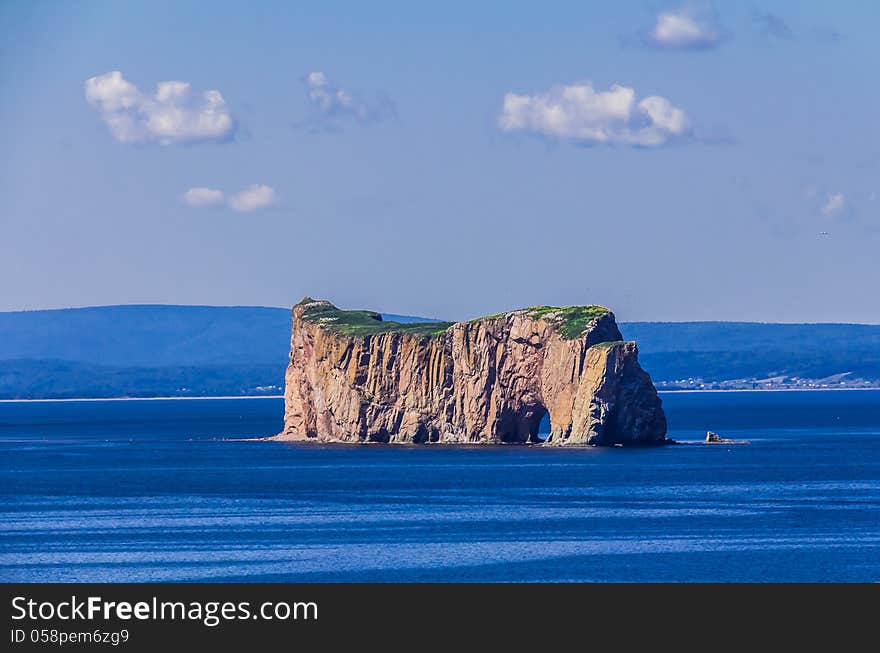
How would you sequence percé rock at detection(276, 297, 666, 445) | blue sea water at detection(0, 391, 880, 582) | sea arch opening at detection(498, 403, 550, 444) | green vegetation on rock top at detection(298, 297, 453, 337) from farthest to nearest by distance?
green vegetation on rock top at detection(298, 297, 453, 337)
sea arch opening at detection(498, 403, 550, 444)
percé rock at detection(276, 297, 666, 445)
blue sea water at detection(0, 391, 880, 582)

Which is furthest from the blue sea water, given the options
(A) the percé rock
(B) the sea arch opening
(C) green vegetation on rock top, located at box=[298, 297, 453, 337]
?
(C) green vegetation on rock top, located at box=[298, 297, 453, 337]

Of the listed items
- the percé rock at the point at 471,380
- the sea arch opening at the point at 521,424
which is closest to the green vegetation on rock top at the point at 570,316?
the percé rock at the point at 471,380

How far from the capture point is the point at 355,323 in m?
176

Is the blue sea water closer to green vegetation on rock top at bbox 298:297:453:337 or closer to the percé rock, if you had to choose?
the percé rock

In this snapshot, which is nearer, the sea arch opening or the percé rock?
the percé rock

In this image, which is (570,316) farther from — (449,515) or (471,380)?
(449,515)

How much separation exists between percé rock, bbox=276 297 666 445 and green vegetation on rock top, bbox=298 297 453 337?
0.52ft

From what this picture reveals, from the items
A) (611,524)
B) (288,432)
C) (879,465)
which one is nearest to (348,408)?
(288,432)

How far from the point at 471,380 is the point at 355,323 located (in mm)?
19281

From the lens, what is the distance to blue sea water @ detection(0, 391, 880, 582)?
74688mm
